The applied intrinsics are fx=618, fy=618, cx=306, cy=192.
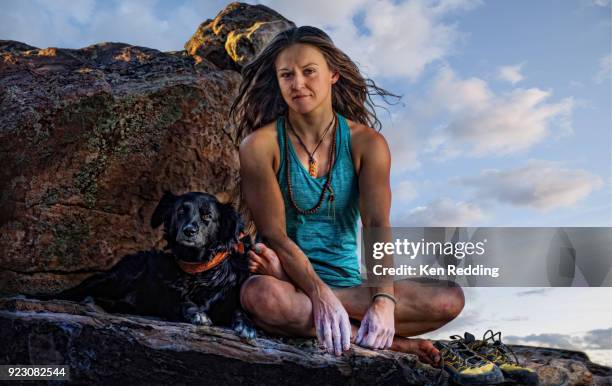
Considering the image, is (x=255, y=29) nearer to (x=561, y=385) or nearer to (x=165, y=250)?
(x=165, y=250)

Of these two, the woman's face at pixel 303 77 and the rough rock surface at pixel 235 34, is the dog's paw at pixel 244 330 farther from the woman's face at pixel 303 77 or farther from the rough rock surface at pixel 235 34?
the rough rock surface at pixel 235 34

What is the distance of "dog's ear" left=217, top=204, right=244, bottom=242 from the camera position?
4.21m

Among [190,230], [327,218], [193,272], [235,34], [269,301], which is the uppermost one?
[235,34]

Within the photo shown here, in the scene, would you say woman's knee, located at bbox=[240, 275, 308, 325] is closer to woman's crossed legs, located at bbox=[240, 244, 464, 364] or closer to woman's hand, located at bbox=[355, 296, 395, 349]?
woman's crossed legs, located at bbox=[240, 244, 464, 364]

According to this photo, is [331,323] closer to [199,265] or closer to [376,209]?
[376,209]

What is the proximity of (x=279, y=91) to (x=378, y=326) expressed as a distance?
1856mm

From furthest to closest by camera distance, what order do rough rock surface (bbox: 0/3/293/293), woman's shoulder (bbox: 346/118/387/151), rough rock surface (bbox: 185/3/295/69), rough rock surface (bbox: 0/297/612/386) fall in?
rough rock surface (bbox: 185/3/295/69) → rough rock surface (bbox: 0/3/293/293) → woman's shoulder (bbox: 346/118/387/151) → rough rock surface (bbox: 0/297/612/386)

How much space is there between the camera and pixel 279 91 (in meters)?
4.61

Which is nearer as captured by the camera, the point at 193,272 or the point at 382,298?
the point at 382,298

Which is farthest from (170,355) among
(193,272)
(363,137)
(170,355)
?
(363,137)

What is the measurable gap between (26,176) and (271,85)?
6.57ft

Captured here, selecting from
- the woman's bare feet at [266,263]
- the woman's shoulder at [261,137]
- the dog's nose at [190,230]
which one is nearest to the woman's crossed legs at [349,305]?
the woman's bare feet at [266,263]

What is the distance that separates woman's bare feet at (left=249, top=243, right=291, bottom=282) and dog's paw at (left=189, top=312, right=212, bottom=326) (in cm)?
44

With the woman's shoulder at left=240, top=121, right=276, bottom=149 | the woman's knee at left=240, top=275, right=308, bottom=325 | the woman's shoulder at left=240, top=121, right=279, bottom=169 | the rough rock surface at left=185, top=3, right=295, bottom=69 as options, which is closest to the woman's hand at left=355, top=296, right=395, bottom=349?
the woman's knee at left=240, top=275, right=308, bottom=325
